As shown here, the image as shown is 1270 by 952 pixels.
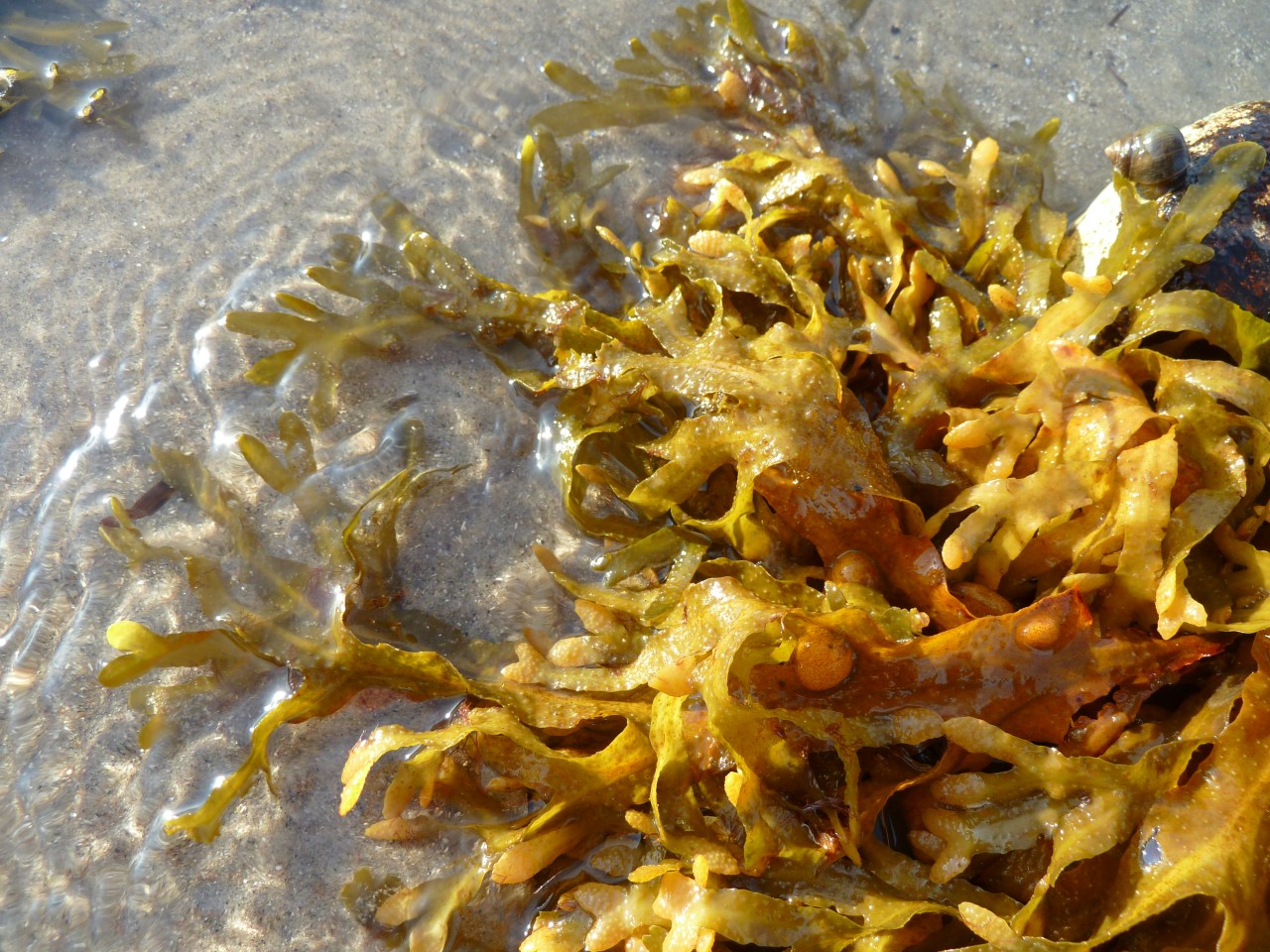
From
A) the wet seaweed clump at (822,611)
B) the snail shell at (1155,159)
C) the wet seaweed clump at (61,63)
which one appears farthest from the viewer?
the wet seaweed clump at (61,63)

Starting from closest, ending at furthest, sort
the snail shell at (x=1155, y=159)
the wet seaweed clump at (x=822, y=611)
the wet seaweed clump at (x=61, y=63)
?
the wet seaweed clump at (x=822, y=611), the snail shell at (x=1155, y=159), the wet seaweed clump at (x=61, y=63)


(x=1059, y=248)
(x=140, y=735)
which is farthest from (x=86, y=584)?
(x=1059, y=248)

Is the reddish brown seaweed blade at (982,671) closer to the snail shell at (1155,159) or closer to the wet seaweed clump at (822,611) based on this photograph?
the wet seaweed clump at (822,611)

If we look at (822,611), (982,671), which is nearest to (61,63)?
(822,611)

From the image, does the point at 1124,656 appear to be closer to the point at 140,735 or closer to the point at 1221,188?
the point at 1221,188

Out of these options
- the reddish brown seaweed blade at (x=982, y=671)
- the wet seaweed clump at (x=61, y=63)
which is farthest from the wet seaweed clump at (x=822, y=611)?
the wet seaweed clump at (x=61, y=63)

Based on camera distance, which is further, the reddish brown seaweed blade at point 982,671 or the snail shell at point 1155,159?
the snail shell at point 1155,159
